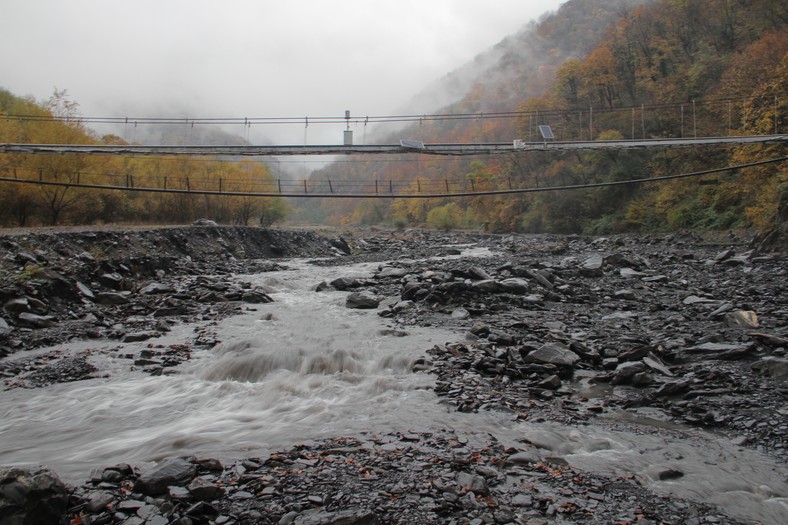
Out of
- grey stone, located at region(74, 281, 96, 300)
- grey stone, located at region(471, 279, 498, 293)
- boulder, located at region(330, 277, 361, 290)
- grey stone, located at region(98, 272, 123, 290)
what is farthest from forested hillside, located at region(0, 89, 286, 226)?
grey stone, located at region(471, 279, 498, 293)

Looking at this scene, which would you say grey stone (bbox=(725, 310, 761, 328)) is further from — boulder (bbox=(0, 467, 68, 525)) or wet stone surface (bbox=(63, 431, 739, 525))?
boulder (bbox=(0, 467, 68, 525))

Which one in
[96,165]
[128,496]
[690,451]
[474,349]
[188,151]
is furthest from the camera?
[96,165]

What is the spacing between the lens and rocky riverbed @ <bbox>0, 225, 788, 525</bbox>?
4.59 metres

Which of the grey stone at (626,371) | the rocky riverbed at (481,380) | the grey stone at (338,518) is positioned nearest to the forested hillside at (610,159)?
the rocky riverbed at (481,380)

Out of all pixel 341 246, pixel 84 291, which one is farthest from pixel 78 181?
pixel 341 246

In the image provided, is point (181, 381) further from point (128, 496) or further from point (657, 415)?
point (657, 415)

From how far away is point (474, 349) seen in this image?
9984 mm

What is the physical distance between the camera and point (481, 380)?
27.4ft

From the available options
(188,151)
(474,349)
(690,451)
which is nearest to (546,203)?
(188,151)

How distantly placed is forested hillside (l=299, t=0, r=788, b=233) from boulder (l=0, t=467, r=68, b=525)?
23106 mm

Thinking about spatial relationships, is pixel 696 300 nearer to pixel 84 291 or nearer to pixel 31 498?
pixel 31 498

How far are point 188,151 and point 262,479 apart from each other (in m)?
18.6

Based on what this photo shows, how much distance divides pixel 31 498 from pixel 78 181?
27.3 m

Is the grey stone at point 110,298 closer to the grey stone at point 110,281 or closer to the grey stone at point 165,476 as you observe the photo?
the grey stone at point 110,281
